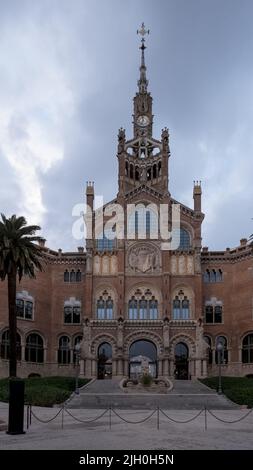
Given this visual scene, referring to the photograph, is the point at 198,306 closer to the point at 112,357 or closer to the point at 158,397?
the point at 112,357

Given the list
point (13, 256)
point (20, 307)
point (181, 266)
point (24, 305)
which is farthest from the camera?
point (181, 266)

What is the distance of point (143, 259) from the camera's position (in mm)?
73688

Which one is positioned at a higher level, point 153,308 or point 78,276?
point 78,276

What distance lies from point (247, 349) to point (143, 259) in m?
15.3

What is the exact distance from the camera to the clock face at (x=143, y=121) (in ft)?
287

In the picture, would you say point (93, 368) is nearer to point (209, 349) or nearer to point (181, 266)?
point (209, 349)

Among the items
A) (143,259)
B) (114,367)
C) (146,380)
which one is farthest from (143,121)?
(146,380)

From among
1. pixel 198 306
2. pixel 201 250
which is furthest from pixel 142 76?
pixel 198 306

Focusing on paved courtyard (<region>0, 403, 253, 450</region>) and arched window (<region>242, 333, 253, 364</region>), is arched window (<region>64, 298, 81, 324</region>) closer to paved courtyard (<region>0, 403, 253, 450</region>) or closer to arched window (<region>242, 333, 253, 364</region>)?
arched window (<region>242, 333, 253, 364</region>)

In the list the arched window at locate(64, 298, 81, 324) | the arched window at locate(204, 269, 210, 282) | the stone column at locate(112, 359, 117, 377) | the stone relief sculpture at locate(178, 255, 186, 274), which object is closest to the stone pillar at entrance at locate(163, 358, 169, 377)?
the stone column at locate(112, 359, 117, 377)

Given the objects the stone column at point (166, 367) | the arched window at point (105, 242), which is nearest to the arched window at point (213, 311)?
the stone column at point (166, 367)

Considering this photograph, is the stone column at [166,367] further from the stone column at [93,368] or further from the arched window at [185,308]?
the stone column at [93,368]
